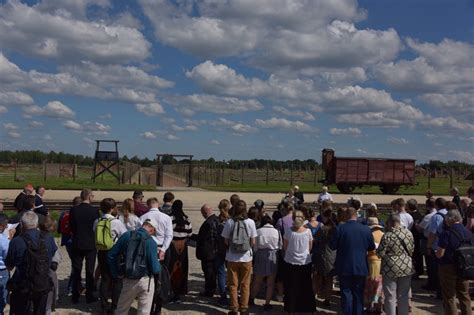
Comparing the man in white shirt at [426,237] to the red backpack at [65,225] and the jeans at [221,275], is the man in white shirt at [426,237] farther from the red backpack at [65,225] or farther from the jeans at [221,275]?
the red backpack at [65,225]

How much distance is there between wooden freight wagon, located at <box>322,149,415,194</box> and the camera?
123 ft

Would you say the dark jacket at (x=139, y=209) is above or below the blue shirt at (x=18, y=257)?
above

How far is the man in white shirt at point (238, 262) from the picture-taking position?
791 centimetres

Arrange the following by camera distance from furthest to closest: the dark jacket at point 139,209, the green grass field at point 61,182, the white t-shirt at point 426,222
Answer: the green grass field at point 61,182 < the white t-shirt at point 426,222 < the dark jacket at point 139,209

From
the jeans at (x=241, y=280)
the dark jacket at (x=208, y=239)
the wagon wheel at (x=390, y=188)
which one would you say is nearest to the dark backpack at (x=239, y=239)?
the jeans at (x=241, y=280)

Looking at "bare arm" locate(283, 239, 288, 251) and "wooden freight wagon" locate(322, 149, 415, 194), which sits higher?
"wooden freight wagon" locate(322, 149, 415, 194)

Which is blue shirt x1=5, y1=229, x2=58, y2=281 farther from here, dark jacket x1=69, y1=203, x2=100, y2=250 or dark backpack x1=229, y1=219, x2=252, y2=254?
dark backpack x1=229, y1=219, x2=252, y2=254

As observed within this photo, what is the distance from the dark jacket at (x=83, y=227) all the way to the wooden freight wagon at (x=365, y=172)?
30.2 metres

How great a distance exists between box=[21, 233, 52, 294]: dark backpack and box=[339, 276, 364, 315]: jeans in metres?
3.94

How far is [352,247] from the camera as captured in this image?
730cm

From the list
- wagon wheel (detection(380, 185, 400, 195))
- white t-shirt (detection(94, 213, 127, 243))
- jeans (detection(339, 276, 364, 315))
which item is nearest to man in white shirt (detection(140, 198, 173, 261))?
white t-shirt (detection(94, 213, 127, 243))

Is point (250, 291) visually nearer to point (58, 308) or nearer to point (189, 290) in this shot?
point (189, 290)

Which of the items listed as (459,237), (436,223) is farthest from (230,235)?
(436,223)

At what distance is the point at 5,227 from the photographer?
22.4 feet
